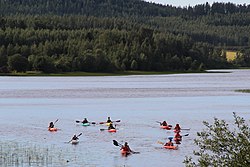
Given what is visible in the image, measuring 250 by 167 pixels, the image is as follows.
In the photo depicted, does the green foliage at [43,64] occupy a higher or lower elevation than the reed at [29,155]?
lower

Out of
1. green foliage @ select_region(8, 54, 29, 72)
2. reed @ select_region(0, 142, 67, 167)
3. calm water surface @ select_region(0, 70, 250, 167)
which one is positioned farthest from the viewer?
green foliage @ select_region(8, 54, 29, 72)

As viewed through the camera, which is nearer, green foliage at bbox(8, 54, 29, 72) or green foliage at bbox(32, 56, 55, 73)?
green foliage at bbox(8, 54, 29, 72)

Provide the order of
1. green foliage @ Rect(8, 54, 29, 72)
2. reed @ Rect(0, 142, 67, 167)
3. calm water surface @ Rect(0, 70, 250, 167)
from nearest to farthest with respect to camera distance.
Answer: reed @ Rect(0, 142, 67, 167), calm water surface @ Rect(0, 70, 250, 167), green foliage @ Rect(8, 54, 29, 72)

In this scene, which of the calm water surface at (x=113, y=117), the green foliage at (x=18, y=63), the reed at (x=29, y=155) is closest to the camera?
the reed at (x=29, y=155)

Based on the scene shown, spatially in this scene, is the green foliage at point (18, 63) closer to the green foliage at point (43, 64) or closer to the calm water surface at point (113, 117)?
the green foliage at point (43, 64)

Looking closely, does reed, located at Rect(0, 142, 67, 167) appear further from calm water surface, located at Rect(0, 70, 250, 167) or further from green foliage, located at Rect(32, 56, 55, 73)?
green foliage, located at Rect(32, 56, 55, 73)

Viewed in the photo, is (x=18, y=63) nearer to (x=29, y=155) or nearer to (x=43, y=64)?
(x=43, y=64)

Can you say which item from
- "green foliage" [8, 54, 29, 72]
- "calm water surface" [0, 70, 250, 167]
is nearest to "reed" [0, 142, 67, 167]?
"calm water surface" [0, 70, 250, 167]

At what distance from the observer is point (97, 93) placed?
102438mm

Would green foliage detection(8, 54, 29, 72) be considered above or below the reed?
below

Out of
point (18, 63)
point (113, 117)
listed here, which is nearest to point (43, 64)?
point (18, 63)

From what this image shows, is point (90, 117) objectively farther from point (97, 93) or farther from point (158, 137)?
point (97, 93)

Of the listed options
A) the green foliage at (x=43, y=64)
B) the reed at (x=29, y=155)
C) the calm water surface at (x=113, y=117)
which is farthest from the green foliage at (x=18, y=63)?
the reed at (x=29, y=155)

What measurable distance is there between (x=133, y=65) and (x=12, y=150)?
500 ft
